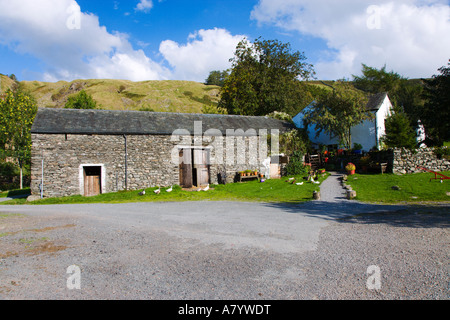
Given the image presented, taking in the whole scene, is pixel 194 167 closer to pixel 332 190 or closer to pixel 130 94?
pixel 332 190

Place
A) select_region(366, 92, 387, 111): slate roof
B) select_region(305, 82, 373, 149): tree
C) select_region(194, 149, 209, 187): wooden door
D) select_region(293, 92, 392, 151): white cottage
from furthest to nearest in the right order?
select_region(366, 92, 387, 111): slate roof < select_region(293, 92, 392, 151): white cottage < select_region(305, 82, 373, 149): tree < select_region(194, 149, 209, 187): wooden door

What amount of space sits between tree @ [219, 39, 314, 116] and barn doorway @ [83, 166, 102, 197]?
65.8 ft

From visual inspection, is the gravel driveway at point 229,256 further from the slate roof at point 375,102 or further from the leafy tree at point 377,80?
the leafy tree at point 377,80

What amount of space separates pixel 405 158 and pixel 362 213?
12.5 metres

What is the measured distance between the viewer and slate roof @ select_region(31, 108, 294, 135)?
18.0 metres

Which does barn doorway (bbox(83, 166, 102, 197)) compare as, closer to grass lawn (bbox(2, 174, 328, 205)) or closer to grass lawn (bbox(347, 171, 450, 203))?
grass lawn (bbox(2, 174, 328, 205))

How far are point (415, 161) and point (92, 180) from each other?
71.7ft

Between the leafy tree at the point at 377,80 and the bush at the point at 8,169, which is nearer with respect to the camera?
the bush at the point at 8,169

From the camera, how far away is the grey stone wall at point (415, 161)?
19319 mm

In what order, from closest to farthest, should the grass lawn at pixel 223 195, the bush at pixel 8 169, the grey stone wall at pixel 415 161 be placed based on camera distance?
1. the grass lawn at pixel 223 195
2. the grey stone wall at pixel 415 161
3. the bush at pixel 8 169

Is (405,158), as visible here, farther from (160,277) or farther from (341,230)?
(160,277)

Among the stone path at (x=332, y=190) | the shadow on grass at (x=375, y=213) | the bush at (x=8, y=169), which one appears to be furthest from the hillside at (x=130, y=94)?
the shadow on grass at (x=375, y=213)

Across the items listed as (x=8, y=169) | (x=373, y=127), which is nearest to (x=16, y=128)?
(x=8, y=169)

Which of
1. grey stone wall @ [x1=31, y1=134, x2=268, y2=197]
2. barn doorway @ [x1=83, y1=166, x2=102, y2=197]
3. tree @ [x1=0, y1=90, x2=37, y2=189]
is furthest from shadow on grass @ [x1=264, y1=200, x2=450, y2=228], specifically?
tree @ [x1=0, y1=90, x2=37, y2=189]
